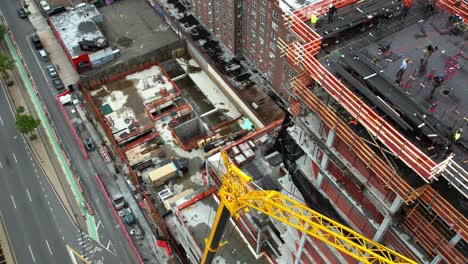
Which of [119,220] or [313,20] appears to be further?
[119,220]

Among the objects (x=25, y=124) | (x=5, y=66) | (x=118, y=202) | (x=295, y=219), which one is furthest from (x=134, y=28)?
(x=295, y=219)

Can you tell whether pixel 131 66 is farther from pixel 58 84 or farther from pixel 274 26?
pixel 274 26

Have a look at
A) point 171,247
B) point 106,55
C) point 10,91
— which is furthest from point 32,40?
point 171,247

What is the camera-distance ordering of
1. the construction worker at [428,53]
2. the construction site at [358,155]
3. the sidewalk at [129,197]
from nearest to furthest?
the construction site at [358,155] < the construction worker at [428,53] < the sidewalk at [129,197]

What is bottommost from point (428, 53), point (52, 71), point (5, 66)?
point (52, 71)

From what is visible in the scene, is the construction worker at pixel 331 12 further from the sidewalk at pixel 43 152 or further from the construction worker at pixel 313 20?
the sidewalk at pixel 43 152

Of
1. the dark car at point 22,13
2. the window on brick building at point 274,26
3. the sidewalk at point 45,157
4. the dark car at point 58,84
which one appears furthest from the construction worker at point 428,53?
the dark car at point 22,13
